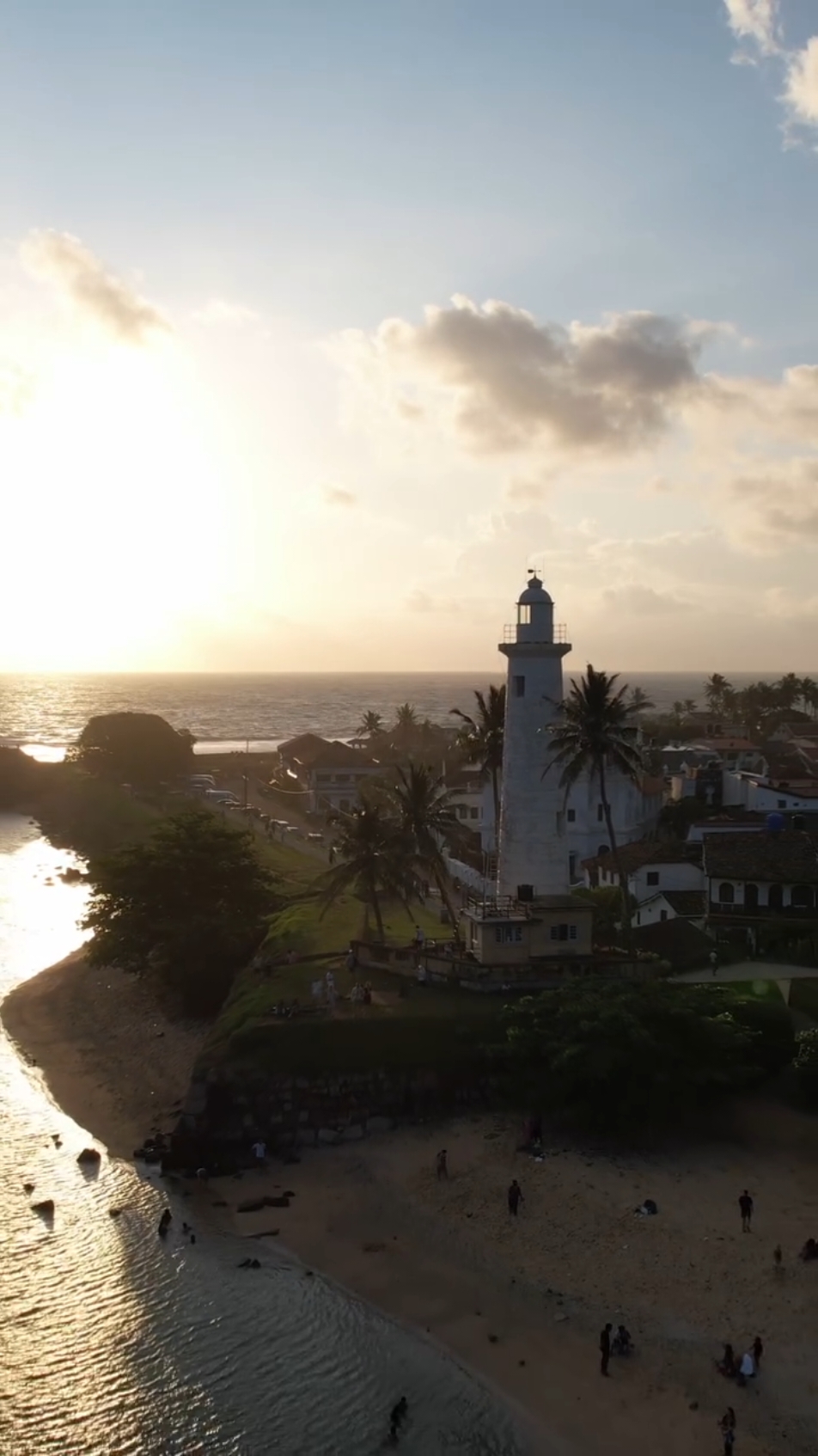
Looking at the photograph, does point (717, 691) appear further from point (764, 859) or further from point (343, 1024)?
point (343, 1024)

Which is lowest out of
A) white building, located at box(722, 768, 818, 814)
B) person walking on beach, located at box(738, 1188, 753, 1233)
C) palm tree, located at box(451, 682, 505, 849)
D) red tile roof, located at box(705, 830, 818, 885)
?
person walking on beach, located at box(738, 1188, 753, 1233)

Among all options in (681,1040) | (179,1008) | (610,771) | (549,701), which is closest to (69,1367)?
(681,1040)

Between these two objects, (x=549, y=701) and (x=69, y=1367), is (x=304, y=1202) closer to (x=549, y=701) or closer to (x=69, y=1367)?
(x=69, y=1367)

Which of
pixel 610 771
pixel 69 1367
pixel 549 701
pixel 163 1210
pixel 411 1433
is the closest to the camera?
pixel 411 1433

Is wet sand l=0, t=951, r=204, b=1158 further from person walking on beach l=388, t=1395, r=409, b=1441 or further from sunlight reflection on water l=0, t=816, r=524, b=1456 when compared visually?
person walking on beach l=388, t=1395, r=409, b=1441

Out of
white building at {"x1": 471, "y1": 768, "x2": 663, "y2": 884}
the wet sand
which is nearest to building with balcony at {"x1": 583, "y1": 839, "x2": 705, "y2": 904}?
white building at {"x1": 471, "y1": 768, "x2": 663, "y2": 884}

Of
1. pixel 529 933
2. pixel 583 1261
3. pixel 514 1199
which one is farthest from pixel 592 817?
pixel 583 1261
